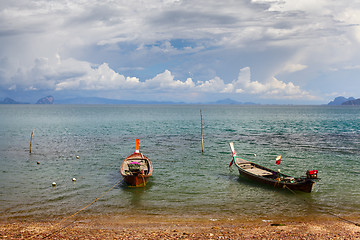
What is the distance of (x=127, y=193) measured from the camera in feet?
77.5

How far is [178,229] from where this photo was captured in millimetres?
16266

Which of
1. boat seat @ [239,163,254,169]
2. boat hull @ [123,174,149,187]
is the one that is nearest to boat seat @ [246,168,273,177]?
boat seat @ [239,163,254,169]

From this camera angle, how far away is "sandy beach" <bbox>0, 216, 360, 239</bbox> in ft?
49.2

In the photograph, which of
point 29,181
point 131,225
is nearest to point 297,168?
point 131,225

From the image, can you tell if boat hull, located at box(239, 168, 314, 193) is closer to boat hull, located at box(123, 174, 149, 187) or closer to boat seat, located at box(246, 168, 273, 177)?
boat seat, located at box(246, 168, 273, 177)

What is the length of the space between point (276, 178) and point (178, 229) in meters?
12.5

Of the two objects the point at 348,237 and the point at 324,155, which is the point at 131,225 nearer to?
the point at 348,237

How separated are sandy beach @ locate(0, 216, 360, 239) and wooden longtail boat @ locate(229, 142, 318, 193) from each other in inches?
187

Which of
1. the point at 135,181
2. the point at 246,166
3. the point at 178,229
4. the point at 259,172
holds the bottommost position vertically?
the point at 178,229

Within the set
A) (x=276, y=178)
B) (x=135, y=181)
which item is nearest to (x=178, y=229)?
(x=135, y=181)

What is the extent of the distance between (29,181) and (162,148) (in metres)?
23.6

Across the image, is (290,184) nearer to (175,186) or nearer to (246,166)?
(246,166)

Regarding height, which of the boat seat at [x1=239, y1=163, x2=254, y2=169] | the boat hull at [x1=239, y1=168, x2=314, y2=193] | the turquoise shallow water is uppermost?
the boat seat at [x1=239, y1=163, x2=254, y2=169]

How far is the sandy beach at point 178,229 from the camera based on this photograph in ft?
49.2
